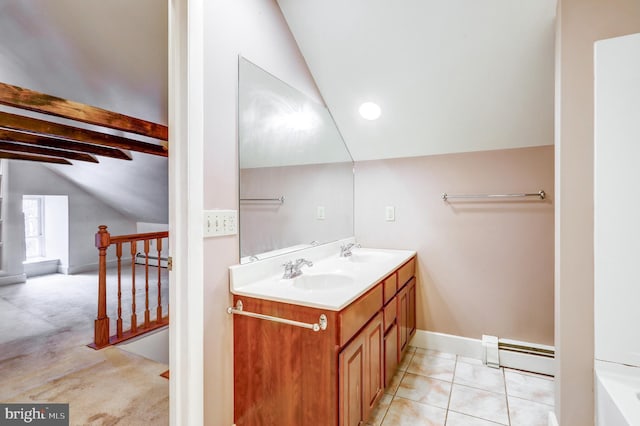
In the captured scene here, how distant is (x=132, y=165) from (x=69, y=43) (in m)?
2.13

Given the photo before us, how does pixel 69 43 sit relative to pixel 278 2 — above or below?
below

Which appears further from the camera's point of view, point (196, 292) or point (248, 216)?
point (248, 216)

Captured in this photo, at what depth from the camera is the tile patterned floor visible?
1638mm

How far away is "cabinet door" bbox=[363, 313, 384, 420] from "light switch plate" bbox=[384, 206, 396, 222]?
1.13m

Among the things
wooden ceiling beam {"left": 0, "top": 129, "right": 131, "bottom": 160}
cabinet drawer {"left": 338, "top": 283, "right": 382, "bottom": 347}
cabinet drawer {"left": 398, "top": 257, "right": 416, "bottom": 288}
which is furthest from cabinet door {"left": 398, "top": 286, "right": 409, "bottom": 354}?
wooden ceiling beam {"left": 0, "top": 129, "right": 131, "bottom": 160}

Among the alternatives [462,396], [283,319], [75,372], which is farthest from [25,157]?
[462,396]

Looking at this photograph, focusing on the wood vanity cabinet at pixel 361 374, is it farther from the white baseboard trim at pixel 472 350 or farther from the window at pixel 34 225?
the window at pixel 34 225

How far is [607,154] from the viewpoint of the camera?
4.08 ft

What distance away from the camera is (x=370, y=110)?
228 centimetres

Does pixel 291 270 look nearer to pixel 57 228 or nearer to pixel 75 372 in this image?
pixel 75 372

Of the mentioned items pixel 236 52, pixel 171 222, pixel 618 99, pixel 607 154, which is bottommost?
pixel 171 222

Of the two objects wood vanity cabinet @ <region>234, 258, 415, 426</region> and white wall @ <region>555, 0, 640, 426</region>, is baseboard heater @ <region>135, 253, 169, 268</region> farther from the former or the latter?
white wall @ <region>555, 0, 640, 426</region>

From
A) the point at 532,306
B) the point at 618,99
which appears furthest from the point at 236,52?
the point at 532,306

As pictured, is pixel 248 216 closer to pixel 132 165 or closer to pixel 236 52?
pixel 236 52
